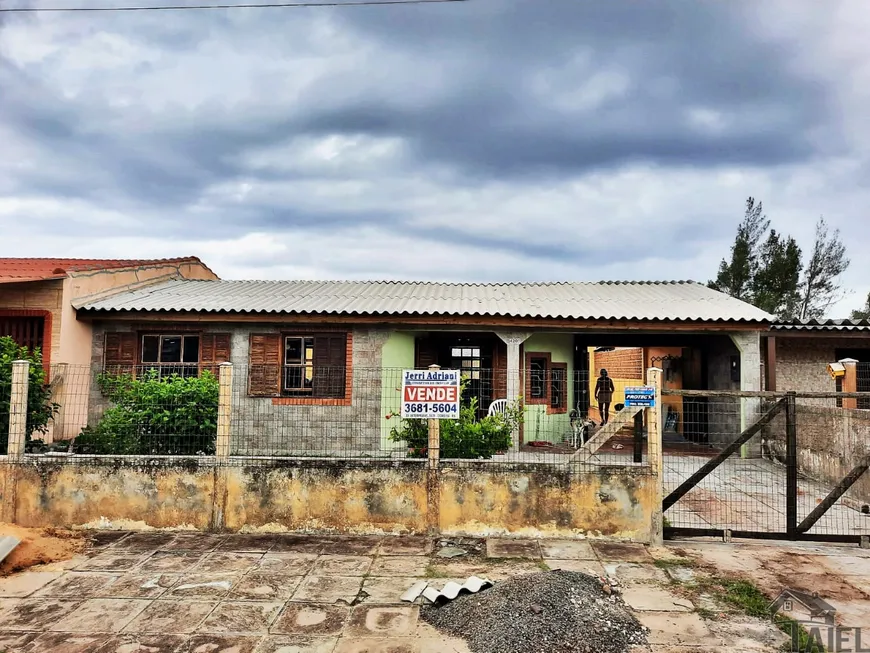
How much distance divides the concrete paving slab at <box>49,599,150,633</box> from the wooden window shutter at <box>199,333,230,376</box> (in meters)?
6.90

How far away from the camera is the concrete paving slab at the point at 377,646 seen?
12.6ft

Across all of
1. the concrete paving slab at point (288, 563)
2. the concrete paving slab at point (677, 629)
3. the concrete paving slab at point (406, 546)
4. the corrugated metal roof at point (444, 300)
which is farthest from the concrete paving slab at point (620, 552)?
the corrugated metal roof at point (444, 300)

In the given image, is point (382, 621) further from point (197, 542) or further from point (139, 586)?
point (197, 542)

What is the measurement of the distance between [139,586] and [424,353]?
7.98 m

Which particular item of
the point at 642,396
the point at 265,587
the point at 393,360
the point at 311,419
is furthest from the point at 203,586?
the point at 393,360

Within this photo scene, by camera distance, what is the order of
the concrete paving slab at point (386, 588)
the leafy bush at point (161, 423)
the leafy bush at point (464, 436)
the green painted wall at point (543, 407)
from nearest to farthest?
the concrete paving slab at point (386, 588) < the leafy bush at point (464, 436) < the leafy bush at point (161, 423) < the green painted wall at point (543, 407)

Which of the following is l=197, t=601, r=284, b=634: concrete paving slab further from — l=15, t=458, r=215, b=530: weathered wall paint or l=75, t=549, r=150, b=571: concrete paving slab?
l=15, t=458, r=215, b=530: weathered wall paint

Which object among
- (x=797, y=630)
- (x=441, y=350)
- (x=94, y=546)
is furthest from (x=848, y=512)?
(x=94, y=546)

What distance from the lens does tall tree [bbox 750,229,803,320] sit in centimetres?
2391

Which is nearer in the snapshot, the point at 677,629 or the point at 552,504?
the point at 677,629

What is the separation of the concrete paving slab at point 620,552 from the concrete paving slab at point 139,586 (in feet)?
13.9

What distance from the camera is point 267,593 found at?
4.74m

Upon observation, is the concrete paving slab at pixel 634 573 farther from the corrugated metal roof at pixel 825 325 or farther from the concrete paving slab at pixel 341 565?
the corrugated metal roof at pixel 825 325

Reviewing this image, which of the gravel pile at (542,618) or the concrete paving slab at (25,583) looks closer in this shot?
the gravel pile at (542,618)
